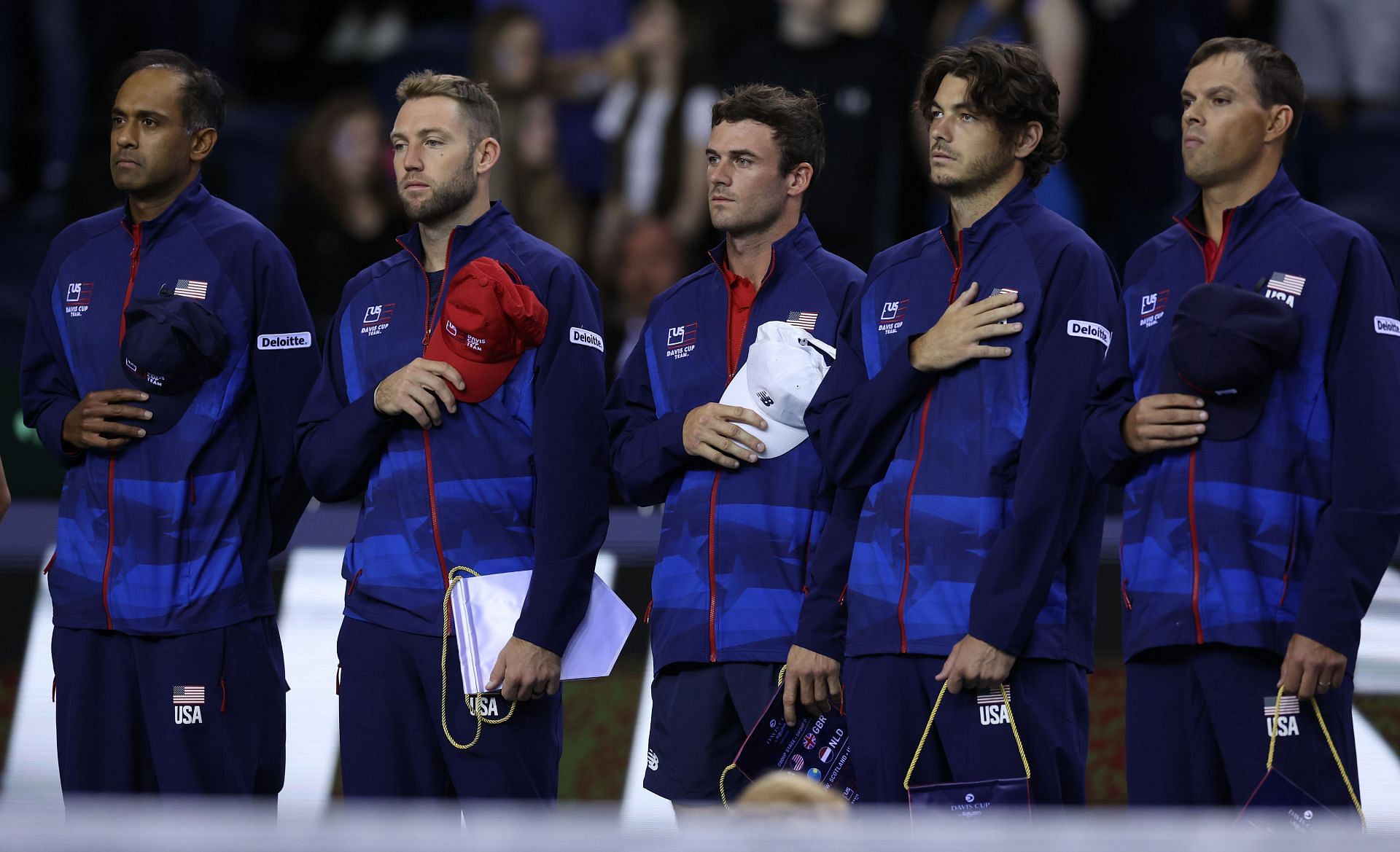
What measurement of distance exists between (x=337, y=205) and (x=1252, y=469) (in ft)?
17.4

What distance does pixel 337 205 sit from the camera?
827 centimetres

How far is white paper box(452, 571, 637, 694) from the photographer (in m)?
4.35

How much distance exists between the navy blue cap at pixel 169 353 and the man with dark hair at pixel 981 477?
1561mm

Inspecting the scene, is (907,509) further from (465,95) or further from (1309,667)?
(465,95)

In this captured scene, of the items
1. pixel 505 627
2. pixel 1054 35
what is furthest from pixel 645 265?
pixel 505 627

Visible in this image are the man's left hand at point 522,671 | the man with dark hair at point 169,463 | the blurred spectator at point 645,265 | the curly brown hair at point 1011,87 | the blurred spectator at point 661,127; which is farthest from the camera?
the blurred spectator at point 661,127

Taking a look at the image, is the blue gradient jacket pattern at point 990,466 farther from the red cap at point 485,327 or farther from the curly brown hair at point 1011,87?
the red cap at point 485,327

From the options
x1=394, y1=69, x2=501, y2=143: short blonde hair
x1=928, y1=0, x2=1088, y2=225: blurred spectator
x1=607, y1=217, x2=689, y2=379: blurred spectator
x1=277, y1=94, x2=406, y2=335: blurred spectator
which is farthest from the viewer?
x1=277, y1=94, x2=406, y2=335: blurred spectator

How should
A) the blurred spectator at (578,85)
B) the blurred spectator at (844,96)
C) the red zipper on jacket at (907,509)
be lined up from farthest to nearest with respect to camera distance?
the blurred spectator at (578,85)
the blurred spectator at (844,96)
the red zipper on jacket at (907,509)

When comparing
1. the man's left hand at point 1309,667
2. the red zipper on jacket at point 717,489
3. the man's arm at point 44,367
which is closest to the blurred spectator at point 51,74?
the man's arm at point 44,367

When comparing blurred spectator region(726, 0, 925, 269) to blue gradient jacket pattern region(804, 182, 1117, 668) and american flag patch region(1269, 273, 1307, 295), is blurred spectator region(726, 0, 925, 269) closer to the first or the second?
blue gradient jacket pattern region(804, 182, 1117, 668)

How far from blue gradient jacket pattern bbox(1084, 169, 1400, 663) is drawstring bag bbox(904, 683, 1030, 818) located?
434mm

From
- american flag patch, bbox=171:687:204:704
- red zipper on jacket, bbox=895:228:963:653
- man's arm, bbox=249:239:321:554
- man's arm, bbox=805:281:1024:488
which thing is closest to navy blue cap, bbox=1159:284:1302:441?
man's arm, bbox=805:281:1024:488

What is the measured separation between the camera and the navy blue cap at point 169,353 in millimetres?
4559
